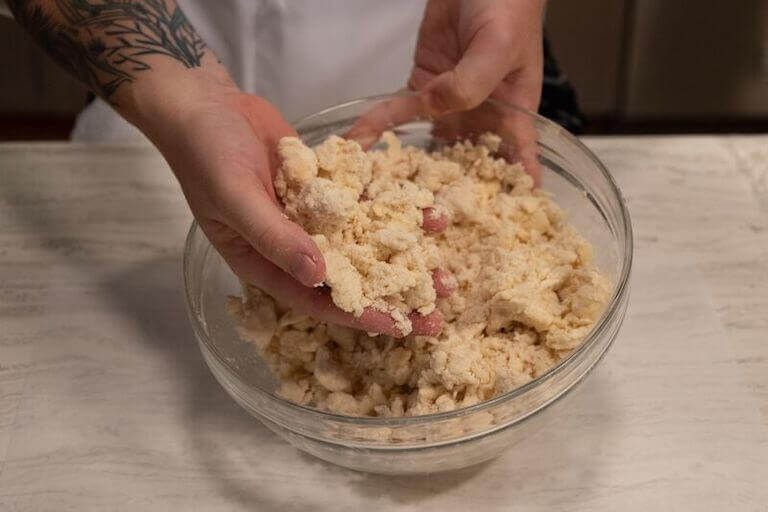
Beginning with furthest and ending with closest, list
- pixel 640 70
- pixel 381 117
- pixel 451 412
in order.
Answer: pixel 640 70 < pixel 381 117 < pixel 451 412

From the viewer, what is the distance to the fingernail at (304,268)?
0.74 meters

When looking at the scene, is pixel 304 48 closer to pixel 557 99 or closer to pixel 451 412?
pixel 557 99

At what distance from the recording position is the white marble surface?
0.88 m

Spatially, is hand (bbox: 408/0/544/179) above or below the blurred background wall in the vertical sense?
above

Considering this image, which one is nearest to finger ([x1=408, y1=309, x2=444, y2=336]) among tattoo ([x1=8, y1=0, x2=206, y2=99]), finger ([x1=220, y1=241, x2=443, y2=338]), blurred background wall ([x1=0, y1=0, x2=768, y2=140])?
finger ([x1=220, y1=241, x2=443, y2=338])

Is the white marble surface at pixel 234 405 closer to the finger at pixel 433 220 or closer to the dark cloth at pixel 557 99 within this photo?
the dark cloth at pixel 557 99

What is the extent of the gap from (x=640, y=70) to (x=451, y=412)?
5.56 ft

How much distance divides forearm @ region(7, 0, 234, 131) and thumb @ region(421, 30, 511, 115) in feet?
0.83

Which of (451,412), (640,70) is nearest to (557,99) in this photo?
(451,412)

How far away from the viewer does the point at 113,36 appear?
0.98 metres

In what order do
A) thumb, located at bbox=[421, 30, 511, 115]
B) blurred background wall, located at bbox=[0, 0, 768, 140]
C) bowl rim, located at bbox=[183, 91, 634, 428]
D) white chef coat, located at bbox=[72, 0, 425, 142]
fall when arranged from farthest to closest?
blurred background wall, located at bbox=[0, 0, 768, 140] → white chef coat, located at bbox=[72, 0, 425, 142] → thumb, located at bbox=[421, 30, 511, 115] → bowl rim, located at bbox=[183, 91, 634, 428]

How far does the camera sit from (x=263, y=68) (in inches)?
51.0

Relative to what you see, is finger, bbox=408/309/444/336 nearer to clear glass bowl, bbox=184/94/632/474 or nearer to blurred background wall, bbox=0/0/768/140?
clear glass bowl, bbox=184/94/632/474

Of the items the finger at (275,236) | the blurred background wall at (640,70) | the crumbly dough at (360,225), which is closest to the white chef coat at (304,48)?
the crumbly dough at (360,225)
